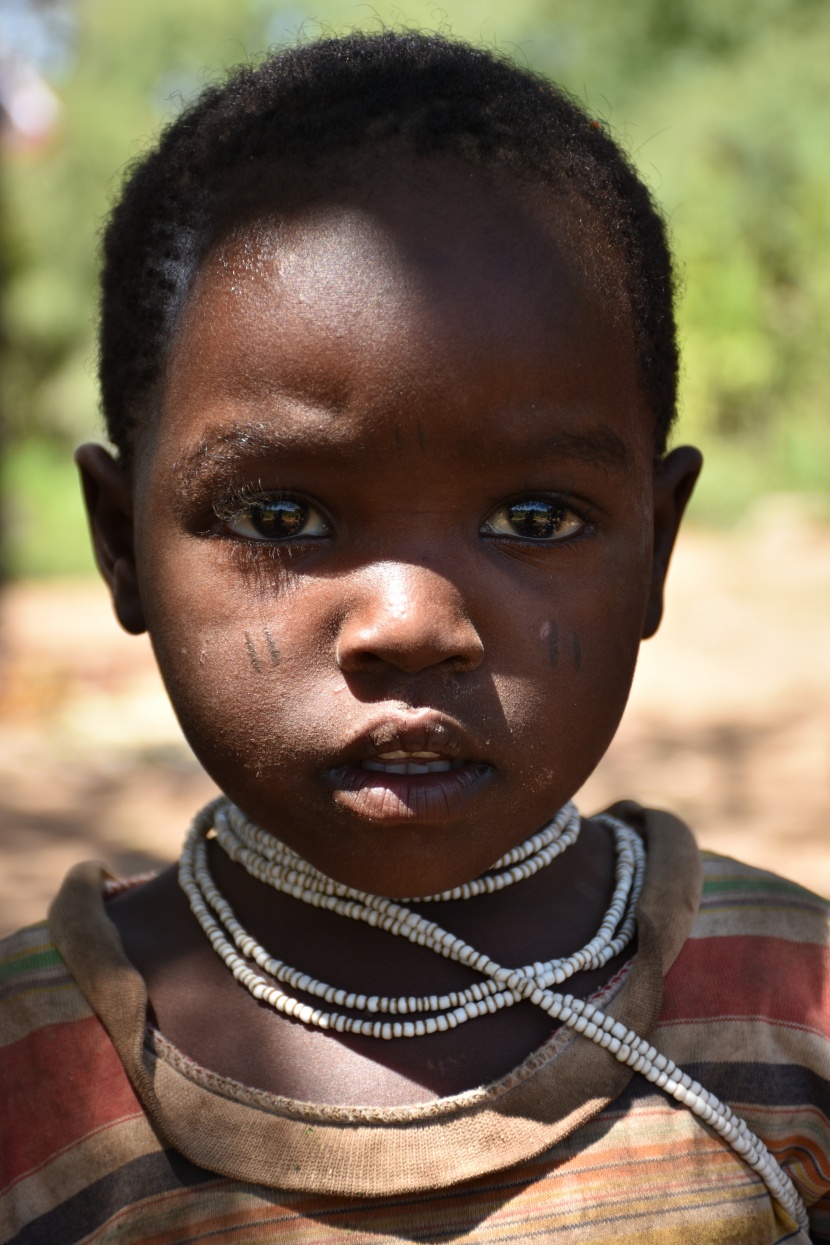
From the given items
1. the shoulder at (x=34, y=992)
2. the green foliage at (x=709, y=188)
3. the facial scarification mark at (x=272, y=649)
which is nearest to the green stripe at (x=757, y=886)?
the facial scarification mark at (x=272, y=649)

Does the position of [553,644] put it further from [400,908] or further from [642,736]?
[642,736]

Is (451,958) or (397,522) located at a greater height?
(397,522)

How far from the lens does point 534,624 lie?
1402 millimetres

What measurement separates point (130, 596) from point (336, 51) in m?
0.71

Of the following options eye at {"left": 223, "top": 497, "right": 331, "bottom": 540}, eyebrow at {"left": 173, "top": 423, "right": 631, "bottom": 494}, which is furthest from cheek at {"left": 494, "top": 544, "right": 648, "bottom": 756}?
eye at {"left": 223, "top": 497, "right": 331, "bottom": 540}

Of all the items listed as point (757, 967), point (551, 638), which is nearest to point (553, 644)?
point (551, 638)

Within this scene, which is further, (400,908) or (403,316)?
(400,908)

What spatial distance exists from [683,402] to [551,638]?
15.0 ft

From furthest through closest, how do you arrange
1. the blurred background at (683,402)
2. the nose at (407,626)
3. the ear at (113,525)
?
the blurred background at (683,402) < the ear at (113,525) < the nose at (407,626)

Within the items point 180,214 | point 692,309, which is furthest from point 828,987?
point 692,309

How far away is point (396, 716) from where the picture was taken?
1.33 metres

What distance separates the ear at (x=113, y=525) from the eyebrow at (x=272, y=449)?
225 mm

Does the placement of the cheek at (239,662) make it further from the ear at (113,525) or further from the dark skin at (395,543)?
the ear at (113,525)

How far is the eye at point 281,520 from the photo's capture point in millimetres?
1395
